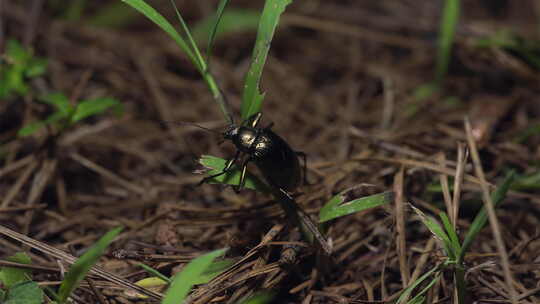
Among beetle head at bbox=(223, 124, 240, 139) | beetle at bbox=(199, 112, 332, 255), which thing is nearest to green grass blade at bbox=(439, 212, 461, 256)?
beetle at bbox=(199, 112, 332, 255)

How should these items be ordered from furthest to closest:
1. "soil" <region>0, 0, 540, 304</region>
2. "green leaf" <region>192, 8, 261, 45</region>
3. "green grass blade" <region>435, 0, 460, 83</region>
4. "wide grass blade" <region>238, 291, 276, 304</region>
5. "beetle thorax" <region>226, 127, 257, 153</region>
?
"green leaf" <region>192, 8, 261, 45</region> < "green grass blade" <region>435, 0, 460, 83</region> < "beetle thorax" <region>226, 127, 257, 153</region> < "soil" <region>0, 0, 540, 304</region> < "wide grass blade" <region>238, 291, 276, 304</region>

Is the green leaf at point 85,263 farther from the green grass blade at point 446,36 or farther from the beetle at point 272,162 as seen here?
the green grass blade at point 446,36

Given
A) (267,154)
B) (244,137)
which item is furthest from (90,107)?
(267,154)

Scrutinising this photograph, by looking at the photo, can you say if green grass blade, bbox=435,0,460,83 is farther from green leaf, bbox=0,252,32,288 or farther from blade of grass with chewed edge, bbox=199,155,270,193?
green leaf, bbox=0,252,32,288

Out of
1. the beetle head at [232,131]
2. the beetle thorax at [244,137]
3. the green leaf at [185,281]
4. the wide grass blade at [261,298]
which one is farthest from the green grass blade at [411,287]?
the beetle head at [232,131]

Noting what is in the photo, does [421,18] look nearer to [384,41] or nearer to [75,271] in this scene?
[384,41]

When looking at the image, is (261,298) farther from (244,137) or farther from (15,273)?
(15,273)
